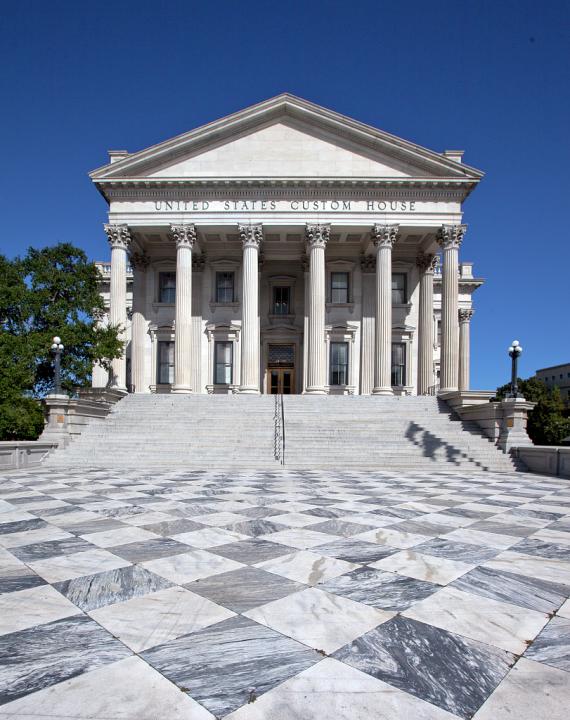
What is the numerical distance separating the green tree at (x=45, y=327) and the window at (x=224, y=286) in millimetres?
7725

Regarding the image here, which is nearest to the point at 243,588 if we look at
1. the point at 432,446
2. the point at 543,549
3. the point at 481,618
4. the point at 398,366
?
the point at 481,618

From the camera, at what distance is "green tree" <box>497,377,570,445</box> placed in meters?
40.6

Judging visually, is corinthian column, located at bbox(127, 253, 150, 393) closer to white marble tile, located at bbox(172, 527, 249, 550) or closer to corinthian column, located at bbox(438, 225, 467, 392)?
corinthian column, located at bbox(438, 225, 467, 392)

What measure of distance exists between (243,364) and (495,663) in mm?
23212

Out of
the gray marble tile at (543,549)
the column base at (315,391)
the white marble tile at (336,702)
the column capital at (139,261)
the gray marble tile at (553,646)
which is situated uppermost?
the column capital at (139,261)

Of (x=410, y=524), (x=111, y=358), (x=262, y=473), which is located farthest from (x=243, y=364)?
(x=410, y=524)

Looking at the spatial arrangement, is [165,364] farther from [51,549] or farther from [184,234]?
[51,549]

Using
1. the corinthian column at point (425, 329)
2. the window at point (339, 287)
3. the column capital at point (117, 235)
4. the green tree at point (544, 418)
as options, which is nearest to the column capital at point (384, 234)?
the corinthian column at point (425, 329)

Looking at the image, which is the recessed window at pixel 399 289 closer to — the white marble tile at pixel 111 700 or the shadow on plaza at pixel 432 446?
the shadow on plaza at pixel 432 446

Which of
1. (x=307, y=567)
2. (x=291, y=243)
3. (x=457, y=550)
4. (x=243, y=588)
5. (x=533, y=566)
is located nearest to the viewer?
(x=243, y=588)

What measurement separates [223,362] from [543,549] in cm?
2600

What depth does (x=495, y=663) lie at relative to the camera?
273 cm

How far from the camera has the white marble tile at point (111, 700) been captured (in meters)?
2.20

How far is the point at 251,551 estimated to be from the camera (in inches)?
193
